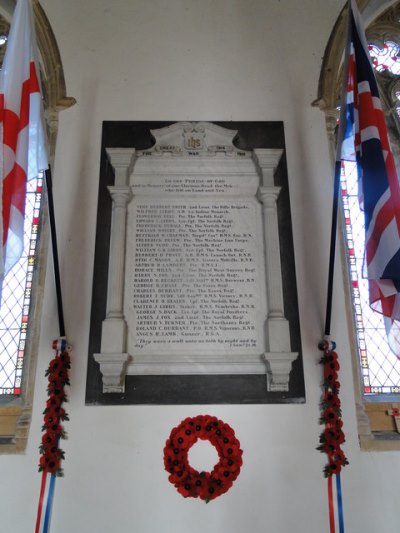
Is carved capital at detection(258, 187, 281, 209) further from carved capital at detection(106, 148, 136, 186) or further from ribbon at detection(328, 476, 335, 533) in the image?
ribbon at detection(328, 476, 335, 533)

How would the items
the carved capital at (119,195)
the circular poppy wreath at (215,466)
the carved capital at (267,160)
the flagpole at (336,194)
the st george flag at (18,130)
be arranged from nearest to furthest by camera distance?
the st george flag at (18,130) < the circular poppy wreath at (215,466) < the flagpole at (336,194) < the carved capital at (119,195) < the carved capital at (267,160)

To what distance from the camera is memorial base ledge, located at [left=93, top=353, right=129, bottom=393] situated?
9.34 feet

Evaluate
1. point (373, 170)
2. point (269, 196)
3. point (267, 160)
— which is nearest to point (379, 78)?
point (267, 160)

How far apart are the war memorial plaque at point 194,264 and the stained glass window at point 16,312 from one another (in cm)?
57

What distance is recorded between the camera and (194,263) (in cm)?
314

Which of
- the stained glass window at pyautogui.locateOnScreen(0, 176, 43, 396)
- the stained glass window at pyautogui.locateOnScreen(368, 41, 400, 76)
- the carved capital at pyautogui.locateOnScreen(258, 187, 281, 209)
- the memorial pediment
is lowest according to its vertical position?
the stained glass window at pyautogui.locateOnScreen(0, 176, 43, 396)

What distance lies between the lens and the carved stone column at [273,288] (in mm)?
2879

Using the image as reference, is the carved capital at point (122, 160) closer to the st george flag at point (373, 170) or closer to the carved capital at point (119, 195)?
the carved capital at point (119, 195)

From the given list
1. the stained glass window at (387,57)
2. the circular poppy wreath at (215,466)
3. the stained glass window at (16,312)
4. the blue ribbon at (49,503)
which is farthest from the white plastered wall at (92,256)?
the stained glass window at (387,57)

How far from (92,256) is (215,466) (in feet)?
4.76

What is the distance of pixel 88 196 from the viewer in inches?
131

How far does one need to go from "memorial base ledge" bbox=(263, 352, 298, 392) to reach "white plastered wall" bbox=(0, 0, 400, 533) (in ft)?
0.38

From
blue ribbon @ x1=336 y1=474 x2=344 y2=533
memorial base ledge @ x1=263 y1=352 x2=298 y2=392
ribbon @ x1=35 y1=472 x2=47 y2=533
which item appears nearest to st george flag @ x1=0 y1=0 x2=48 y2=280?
ribbon @ x1=35 y1=472 x2=47 y2=533

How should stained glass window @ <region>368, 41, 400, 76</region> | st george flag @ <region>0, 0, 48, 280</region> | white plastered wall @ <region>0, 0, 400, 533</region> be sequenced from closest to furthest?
st george flag @ <region>0, 0, 48, 280</region> < white plastered wall @ <region>0, 0, 400, 533</region> < stained glass window @ <region>368, 41, 400, 76</region>
